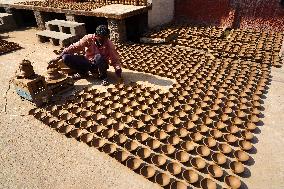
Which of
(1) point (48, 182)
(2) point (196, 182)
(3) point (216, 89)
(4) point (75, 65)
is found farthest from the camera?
(4) point (75, 65)

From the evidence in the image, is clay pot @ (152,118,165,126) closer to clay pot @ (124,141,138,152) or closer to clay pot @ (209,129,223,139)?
clay pot @ (124,141,138,152)

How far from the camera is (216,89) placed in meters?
5.62

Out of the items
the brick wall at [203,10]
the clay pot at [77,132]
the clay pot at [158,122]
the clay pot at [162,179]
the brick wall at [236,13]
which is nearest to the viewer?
the clay pot at [162,179]

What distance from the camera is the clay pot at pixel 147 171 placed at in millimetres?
3546

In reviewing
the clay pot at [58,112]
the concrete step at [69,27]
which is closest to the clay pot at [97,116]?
the clay pot at [58,112]

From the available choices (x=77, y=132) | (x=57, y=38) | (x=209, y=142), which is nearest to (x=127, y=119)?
(x=77, y=132)

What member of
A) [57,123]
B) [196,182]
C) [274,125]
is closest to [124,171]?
[196,182]

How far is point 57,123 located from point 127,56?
371cm

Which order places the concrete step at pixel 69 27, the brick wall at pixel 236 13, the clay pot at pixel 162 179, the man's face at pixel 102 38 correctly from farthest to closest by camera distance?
1. the concrete step at pixel 69 27
2. the brick wall at pixel 236 13
3. the man's face at pixel 102 38
4. the clay pot at pixel 162 179

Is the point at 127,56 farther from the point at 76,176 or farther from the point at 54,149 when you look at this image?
the point at 76,176

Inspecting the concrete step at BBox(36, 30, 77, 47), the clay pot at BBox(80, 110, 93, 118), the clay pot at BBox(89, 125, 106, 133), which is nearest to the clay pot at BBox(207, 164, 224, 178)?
the clay pot at BBox(89, 125, 106, 133)

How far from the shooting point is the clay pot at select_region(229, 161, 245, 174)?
11.6 feet

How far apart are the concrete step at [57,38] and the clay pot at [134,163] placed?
258 inches

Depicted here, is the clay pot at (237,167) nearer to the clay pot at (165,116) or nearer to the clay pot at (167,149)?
the clay pot at (167,149)
